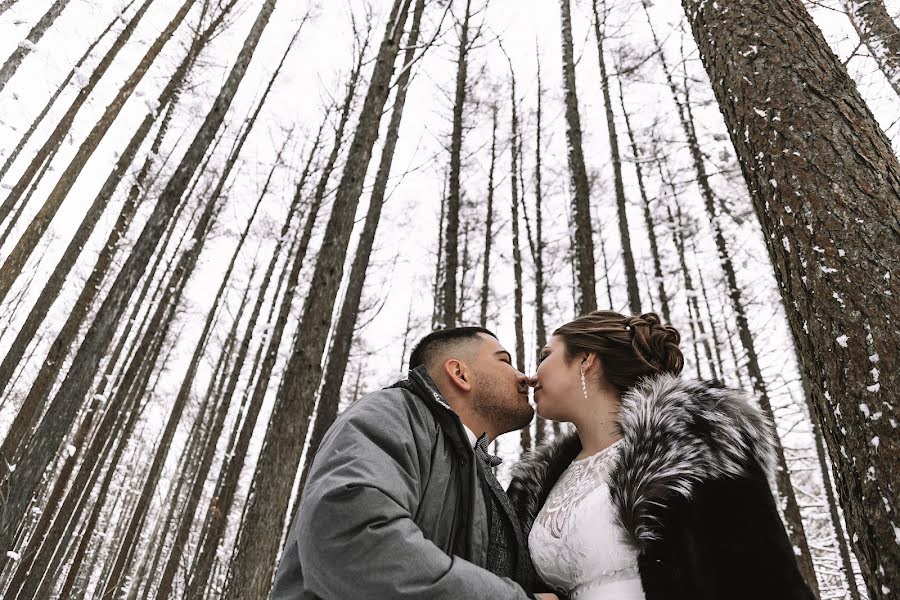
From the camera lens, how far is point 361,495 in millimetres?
1361

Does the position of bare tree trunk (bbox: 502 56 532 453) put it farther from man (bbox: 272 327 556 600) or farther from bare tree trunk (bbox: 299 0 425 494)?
man (bbox: 272 327 556 600)

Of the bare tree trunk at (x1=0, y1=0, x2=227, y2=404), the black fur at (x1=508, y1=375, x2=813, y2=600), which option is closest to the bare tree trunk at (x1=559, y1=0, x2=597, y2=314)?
the black fur at (x1=508, y1=375, x2=813, y2=600)

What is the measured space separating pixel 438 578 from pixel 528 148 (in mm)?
12412

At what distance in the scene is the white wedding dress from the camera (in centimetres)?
167

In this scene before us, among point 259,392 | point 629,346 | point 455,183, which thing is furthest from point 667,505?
point 259,392

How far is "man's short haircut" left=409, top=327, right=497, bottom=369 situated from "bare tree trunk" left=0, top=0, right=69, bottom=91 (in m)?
13.4

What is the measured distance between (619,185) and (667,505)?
9.45 meters

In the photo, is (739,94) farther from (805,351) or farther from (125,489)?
(125,489)

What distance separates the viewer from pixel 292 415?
4324mm

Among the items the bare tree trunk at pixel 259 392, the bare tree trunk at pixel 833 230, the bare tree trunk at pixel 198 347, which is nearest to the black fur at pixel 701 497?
the bare tree trunk at pixel 833 230

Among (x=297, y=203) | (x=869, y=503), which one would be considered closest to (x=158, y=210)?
(x=297, y=203)

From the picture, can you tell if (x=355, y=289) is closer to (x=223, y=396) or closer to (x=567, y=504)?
(x=567, y=504)

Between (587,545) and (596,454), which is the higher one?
(596,454)

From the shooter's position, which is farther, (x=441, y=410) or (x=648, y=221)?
(x=648, y=221)
